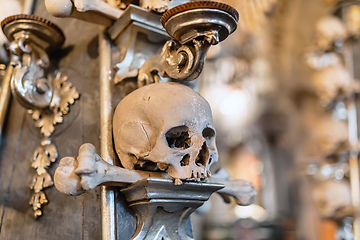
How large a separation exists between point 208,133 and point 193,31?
199 millimetres

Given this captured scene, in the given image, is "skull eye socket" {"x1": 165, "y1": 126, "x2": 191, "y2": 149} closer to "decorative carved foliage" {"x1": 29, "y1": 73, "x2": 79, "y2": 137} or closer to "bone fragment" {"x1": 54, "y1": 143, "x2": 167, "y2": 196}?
"bone fragment" {"x1": 54, "y1": 143, "x2": 167, "y2": 196}

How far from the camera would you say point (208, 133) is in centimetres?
81

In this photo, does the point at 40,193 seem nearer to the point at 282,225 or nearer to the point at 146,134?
the point at 146,134

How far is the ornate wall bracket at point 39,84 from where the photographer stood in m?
0.88

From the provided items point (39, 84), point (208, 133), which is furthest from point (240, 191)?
point (39, 84)

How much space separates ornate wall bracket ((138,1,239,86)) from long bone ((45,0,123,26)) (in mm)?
178

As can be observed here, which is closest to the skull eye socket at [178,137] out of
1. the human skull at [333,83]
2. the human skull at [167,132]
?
the human skull at [167,132]

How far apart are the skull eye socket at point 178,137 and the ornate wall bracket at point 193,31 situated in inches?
3.9

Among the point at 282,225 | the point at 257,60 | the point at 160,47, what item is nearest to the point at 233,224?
the point at 282,225

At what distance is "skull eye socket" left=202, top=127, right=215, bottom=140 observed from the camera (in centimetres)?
80

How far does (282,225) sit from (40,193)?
4128 millimetres

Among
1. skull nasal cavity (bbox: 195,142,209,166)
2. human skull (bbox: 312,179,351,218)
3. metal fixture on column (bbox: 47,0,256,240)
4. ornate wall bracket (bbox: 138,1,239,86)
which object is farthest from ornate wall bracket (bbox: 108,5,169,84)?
human skull (bbox: 312,179,351,218)

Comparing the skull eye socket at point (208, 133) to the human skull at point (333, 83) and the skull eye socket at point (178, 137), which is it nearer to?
the skull eye socket at point (178, 137)

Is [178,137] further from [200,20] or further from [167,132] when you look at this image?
[200,20]
